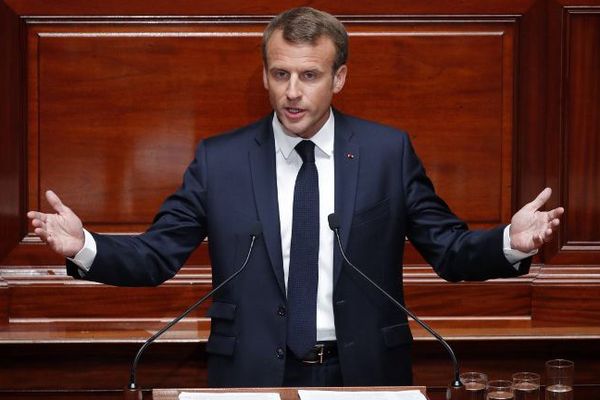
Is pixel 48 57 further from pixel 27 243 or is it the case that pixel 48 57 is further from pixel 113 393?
pixel 113 393

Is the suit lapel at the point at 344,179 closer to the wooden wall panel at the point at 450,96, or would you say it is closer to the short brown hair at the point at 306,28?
the short brown hair at the point at 306,28

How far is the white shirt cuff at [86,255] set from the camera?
8.04 feet

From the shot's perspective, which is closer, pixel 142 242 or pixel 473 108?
pixel 142 242

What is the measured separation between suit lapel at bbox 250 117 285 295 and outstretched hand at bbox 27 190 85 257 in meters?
0.45

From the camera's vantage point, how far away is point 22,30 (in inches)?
133

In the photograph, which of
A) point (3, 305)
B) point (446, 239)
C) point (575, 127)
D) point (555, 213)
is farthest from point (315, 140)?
point (3, 305)

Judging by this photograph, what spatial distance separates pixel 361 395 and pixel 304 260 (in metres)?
0.55

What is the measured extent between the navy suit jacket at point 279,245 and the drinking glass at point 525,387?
0.51m

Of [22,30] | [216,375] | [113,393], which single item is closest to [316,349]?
[216,375]

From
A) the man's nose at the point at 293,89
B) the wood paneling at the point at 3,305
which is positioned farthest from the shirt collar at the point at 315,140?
the wood paneling at the point at 3,305

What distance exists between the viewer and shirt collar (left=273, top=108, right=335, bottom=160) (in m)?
2.68

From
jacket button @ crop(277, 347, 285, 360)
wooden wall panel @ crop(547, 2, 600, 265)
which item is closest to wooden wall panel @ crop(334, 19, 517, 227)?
wooden wall panel @ crop(547, 2, 600, 265)

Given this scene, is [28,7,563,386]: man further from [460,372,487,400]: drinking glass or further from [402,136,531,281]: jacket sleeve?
[460,372,487,400]: drinking glass

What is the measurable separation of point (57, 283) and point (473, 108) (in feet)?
4.55
